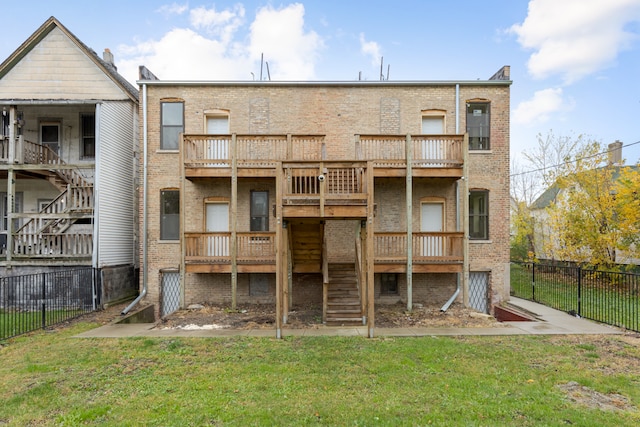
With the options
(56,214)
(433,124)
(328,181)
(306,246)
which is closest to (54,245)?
(56,214)

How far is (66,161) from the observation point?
45.9 ft

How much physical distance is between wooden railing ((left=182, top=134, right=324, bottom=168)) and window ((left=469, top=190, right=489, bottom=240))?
6301mm

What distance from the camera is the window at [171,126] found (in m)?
12.6

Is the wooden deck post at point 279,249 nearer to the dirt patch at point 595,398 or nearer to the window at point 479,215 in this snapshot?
→ the dirt patch at point 595,398

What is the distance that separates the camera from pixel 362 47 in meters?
16.7

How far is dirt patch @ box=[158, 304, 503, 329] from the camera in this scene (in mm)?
9406

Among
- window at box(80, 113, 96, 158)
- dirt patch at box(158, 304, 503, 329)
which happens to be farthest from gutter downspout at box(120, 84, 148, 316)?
window at box(80, 113, 96, 158)

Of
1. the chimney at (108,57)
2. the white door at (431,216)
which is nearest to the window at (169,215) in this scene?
the chimney at (108,57)

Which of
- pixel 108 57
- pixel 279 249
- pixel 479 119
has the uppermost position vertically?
pixel 108 57

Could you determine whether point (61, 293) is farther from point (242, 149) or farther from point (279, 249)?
point (279, 249)

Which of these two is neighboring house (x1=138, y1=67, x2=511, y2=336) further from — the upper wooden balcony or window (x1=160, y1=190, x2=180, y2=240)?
the upper wooden balcony

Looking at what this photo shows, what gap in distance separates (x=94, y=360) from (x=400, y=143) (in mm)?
10317

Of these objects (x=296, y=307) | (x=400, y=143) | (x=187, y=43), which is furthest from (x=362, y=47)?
(x=296, y=307)

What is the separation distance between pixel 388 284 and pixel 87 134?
46.0 ft
